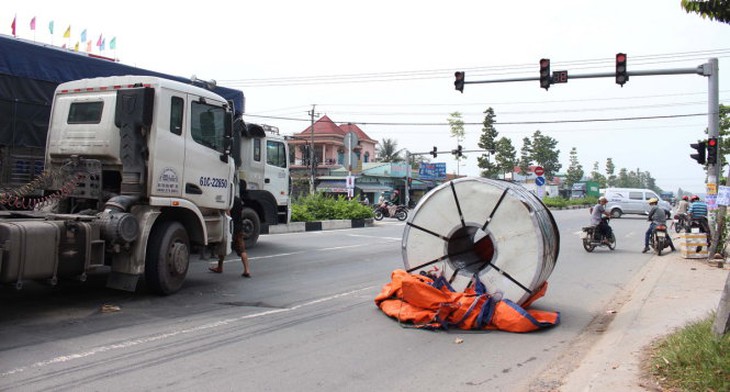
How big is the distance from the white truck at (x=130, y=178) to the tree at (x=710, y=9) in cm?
621

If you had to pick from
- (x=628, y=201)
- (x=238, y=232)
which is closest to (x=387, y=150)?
(x=628, y=201)

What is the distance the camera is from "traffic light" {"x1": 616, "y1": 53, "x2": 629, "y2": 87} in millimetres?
16938

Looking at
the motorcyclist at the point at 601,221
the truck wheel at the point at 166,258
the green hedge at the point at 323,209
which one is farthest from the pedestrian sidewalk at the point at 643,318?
the green hedge at the point at 323,209

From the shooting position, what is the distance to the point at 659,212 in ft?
50.8

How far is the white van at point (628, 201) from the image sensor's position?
120ft

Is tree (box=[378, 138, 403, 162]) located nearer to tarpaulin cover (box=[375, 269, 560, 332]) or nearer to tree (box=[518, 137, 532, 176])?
tree (box=[518, 137, 532, 176])

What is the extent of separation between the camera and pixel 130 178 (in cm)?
739

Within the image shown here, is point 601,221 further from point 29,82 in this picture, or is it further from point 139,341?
point 29,82

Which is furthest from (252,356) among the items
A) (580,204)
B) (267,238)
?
(580,204)

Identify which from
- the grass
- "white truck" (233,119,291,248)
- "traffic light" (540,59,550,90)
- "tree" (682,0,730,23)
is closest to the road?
the grass

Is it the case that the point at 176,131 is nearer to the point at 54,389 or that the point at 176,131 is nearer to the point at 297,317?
the point at 297,317

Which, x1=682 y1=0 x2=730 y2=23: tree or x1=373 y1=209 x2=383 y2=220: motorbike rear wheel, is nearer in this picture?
x1=682 y1=0 x2=730 y2=23: tree

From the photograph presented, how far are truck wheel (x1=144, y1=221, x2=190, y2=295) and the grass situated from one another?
5847 millimetres

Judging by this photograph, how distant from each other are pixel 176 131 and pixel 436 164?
53168 millimetres
